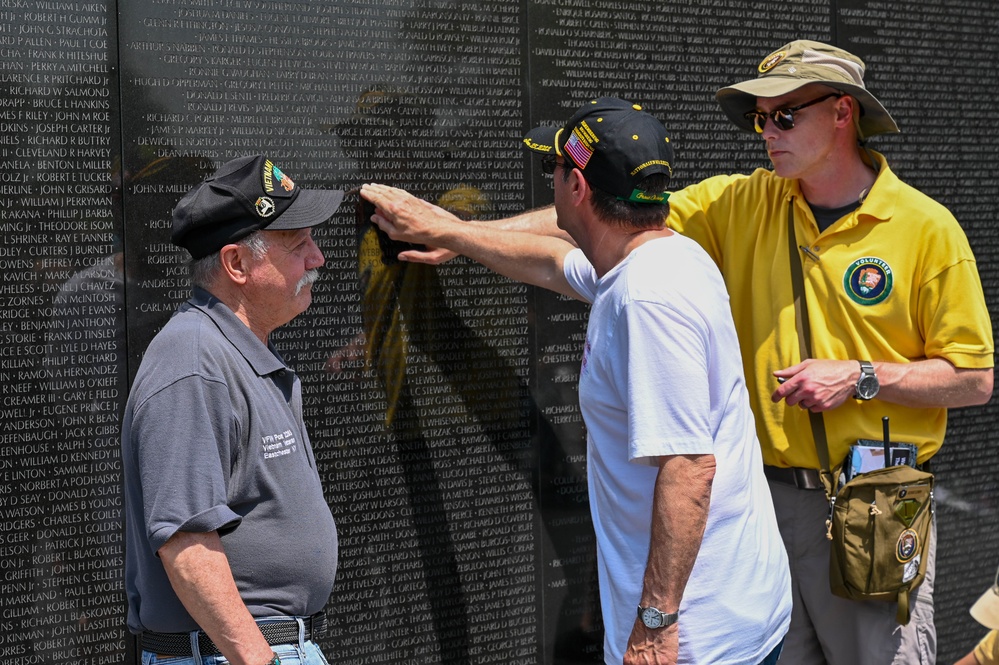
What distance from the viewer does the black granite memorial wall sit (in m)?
3.27

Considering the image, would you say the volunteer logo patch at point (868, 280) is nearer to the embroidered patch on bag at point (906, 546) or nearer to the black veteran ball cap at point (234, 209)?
the embroidered patch on bag at point (906, 546)

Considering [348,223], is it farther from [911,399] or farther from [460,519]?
[911,399]

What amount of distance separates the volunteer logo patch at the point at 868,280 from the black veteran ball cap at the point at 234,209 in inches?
71.1

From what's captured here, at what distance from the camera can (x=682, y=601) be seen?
2582 millimetres

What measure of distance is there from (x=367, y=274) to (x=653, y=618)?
1761mm

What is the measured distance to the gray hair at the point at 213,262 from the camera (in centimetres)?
257

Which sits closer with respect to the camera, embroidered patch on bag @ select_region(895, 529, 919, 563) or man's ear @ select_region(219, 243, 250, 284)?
man's ear @ select_region(219, 243, 250, 284)

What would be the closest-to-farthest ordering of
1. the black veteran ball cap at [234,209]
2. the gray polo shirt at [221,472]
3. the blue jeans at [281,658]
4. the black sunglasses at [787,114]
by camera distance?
the gray polo shirt at [221,472]
the blue jeans at [281,658]
the black veteran ball cap at [234,209]
the black sunglasses at [787,114]

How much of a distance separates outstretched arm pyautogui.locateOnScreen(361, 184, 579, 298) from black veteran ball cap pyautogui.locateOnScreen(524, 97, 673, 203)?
86cm

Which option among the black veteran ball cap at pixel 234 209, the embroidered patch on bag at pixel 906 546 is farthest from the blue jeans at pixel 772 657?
the black veteran ball cap at pixel 234 209

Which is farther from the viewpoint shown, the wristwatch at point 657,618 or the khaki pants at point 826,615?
the khaki pants at point 826,615

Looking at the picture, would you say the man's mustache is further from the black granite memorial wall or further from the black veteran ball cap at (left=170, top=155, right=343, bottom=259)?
the black granite memorial wall

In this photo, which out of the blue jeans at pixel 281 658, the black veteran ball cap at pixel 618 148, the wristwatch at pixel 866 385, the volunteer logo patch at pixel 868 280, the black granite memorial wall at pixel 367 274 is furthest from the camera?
the volunteer logo patch at pixel 868 280

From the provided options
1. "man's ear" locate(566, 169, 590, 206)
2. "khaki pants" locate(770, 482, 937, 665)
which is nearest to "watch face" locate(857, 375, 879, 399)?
"khaki pants" locate(770, 482, 937, 665)
